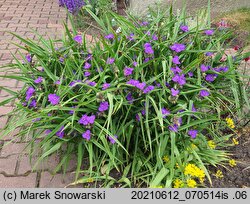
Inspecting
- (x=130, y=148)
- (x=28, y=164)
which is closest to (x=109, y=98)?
(x=130, y=148)

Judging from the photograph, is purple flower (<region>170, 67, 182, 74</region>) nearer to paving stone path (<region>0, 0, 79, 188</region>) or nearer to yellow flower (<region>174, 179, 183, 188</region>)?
yellow flower (<region>174, 179, 183, 188</region>)

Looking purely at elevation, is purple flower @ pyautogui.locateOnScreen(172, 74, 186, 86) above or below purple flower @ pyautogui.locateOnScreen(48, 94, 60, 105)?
above

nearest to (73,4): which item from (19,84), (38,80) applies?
(19,84)

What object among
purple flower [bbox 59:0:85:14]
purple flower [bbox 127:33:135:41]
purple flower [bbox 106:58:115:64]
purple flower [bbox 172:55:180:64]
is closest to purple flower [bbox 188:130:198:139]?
purple flower [bbox 172:55:180:64]

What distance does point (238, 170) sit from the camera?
7.61 feet

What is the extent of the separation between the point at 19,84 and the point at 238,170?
94.3 inches

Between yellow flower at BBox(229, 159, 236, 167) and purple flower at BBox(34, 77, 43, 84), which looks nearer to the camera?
purple flower at BBox(34, 77, 43, 84)

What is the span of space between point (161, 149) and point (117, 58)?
2.19 feet

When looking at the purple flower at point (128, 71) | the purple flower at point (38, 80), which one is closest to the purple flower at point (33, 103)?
the purple flower at point (38, 80)

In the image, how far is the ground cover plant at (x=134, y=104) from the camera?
Answer: 2023mm

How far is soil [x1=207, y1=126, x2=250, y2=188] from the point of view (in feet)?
7.26

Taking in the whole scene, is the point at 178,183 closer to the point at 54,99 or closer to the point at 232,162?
the point at 232,162

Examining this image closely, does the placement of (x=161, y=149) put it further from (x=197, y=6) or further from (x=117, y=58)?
(x=197, y=6)

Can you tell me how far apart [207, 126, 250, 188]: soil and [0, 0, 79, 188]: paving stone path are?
1.04 meters
